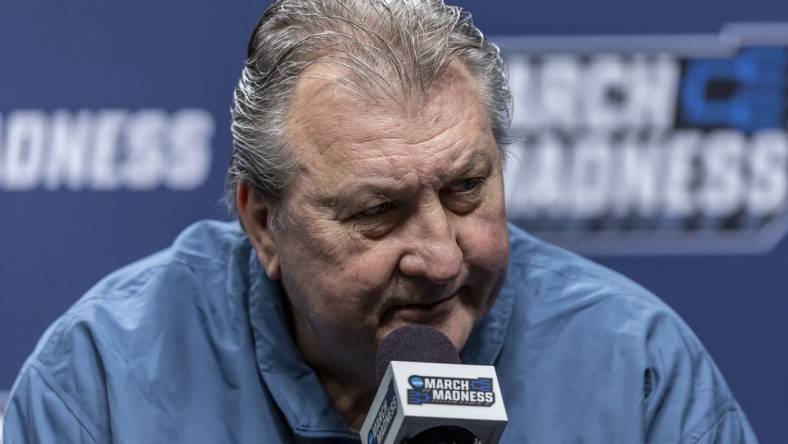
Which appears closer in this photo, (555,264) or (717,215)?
(555,264)

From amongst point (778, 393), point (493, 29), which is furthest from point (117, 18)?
point (778, 393)

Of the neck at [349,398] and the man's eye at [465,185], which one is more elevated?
the man's eye at [465,185]

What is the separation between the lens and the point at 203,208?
2.75m

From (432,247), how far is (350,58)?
0.25 m

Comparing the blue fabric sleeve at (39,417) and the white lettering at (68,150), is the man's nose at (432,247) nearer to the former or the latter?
the blue fabric sleeve at (39,417)

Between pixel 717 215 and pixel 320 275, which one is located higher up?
pixel 320 275

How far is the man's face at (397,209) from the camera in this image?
5.59ft

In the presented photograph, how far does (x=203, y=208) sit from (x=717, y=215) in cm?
96

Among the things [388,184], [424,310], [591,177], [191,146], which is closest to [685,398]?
[424,310]

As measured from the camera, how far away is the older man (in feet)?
5.64

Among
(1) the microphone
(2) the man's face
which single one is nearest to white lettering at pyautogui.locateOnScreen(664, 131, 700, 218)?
(2) the man's face

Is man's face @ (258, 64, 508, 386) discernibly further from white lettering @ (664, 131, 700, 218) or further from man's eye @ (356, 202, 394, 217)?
white lettering @ (664, 131, 700, 218)

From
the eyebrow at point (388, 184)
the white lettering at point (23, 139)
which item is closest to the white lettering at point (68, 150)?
the white lettering at point (23, 139)

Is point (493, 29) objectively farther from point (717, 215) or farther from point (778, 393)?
point (778, 393)
